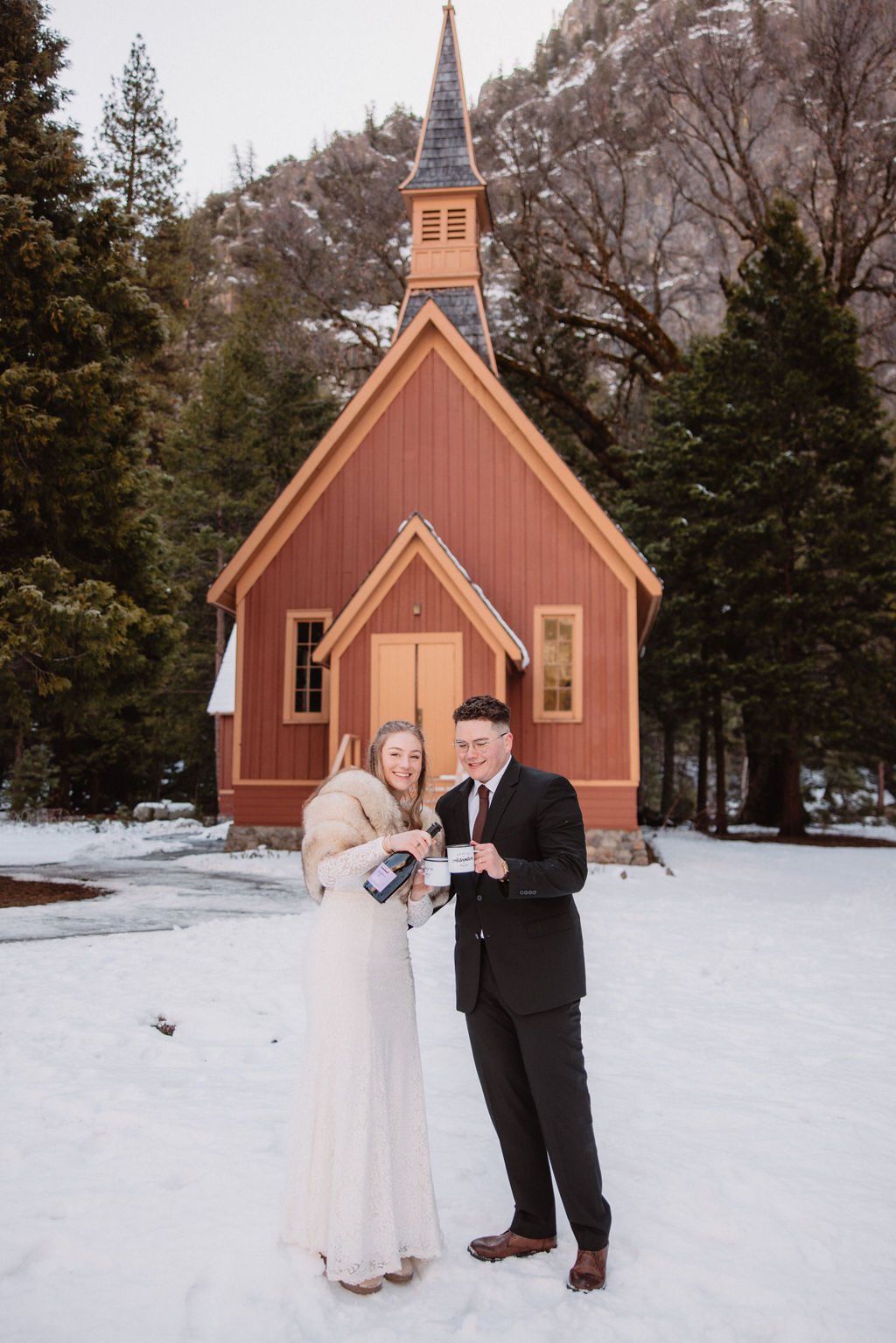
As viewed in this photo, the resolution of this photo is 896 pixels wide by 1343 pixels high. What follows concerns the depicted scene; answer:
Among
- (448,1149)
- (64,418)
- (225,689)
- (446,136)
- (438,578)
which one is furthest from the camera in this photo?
(225,689)

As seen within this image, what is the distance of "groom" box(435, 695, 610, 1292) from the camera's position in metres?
3.02

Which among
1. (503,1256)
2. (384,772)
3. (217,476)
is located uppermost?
(217,476)

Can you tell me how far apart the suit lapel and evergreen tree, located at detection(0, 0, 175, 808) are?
8179mm

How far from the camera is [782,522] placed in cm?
2052

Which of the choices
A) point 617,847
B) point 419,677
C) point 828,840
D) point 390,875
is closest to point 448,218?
point 419,677

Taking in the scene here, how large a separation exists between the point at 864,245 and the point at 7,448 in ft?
68.1

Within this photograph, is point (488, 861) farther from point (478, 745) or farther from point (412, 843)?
point (478, 745)

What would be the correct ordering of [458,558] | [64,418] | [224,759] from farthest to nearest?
[224,759] < [458,558] < [64,418]

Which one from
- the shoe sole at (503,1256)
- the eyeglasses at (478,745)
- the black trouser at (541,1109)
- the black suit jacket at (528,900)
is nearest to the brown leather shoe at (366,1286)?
the shoe sole at (503,1256)

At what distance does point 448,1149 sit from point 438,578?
9.39 metres

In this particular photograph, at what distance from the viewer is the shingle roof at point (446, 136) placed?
1625 cm

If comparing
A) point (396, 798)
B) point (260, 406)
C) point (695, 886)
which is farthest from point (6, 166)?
point (260, 406)

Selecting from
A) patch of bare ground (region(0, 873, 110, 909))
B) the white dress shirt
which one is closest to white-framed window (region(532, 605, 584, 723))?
patch of bare ground (region(0, 873, 110, 909))

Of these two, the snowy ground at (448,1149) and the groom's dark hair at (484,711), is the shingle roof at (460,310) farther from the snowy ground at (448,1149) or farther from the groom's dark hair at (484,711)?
the groom's dark hair at (484,711)
